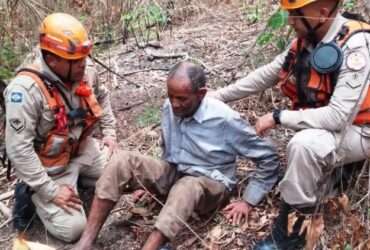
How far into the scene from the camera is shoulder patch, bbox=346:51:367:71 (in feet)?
11.4

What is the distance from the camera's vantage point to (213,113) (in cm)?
405

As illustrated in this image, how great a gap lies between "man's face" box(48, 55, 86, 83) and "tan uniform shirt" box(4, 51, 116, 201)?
0.17ft

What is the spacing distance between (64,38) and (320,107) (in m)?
1.73

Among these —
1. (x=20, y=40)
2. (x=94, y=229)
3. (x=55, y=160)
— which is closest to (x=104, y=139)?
(x=55, y=160)

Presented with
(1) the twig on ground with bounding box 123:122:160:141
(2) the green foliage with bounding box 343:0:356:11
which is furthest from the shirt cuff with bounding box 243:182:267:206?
(2) the green foliage with bounding box 343:0:356:11

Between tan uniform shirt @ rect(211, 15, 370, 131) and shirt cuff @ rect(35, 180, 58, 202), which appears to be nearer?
tan uniform shirt @ rect(211, 15, 370, 131)

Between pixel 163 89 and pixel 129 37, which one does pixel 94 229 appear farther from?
pixel 129 37

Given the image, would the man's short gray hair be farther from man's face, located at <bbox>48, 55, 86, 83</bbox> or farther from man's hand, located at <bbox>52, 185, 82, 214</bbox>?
man's hand, located at <bbox>52, 185, 82, 214</bbox>

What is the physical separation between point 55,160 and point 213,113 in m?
1.26

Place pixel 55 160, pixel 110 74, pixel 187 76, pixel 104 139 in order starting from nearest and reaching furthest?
pixel 187 76 < pixel 55 160 < pixel 104 139 < pixel 110 74

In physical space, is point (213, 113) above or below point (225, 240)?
above

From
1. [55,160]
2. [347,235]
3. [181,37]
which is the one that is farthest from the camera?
[181,37]

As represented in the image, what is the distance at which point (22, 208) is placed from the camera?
15.0 feet

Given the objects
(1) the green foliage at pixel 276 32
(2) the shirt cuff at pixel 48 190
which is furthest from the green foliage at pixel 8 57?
(1) the green foliage at pixel 276 32
